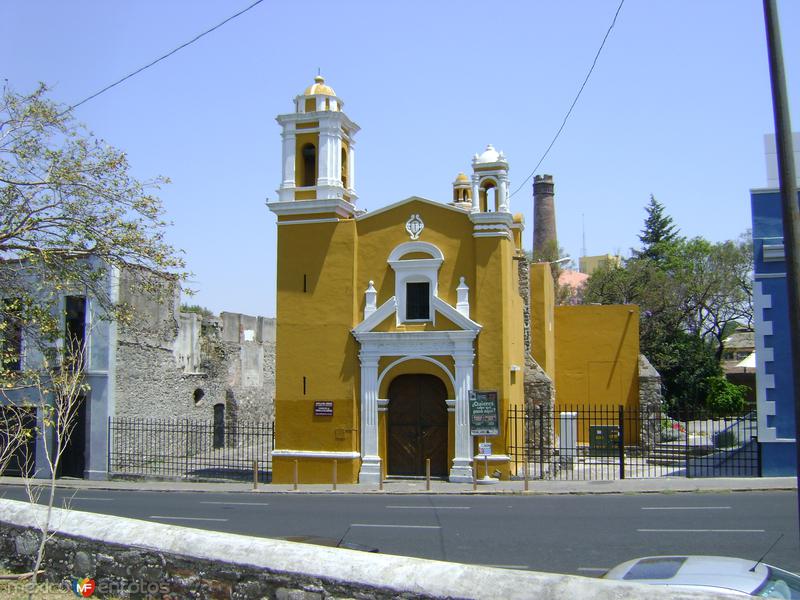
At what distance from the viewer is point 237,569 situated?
23.9 feet

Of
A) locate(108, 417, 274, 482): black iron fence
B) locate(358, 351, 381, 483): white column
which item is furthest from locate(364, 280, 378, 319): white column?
locate(108, 417, 274, 482): black iron fence

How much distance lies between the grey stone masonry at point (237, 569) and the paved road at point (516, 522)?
520 cm

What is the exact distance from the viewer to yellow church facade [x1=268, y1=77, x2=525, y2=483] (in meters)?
23.5

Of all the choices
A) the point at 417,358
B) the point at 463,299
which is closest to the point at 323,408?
the point at 417,358

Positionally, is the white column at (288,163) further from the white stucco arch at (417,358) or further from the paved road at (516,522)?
the paved road at (516,522)

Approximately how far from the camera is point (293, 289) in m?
24.9

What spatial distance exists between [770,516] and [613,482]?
6.78 meters

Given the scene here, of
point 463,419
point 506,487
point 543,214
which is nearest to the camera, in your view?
point 506,487

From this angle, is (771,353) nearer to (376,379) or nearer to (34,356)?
(376,379)

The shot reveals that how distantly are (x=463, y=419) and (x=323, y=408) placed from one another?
13.4 feet

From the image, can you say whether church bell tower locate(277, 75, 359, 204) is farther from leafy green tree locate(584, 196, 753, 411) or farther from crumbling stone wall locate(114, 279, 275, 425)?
leafy green tree locate(584, 196, 753, 411)

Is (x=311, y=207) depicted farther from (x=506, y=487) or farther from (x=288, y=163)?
(x=506, y=487)

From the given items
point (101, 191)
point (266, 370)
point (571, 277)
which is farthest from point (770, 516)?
point (571, 277)

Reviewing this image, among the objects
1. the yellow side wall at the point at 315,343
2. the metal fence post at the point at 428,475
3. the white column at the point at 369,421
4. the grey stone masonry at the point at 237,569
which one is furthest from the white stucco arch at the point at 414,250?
the grey stone masonry at the point at 237,569
